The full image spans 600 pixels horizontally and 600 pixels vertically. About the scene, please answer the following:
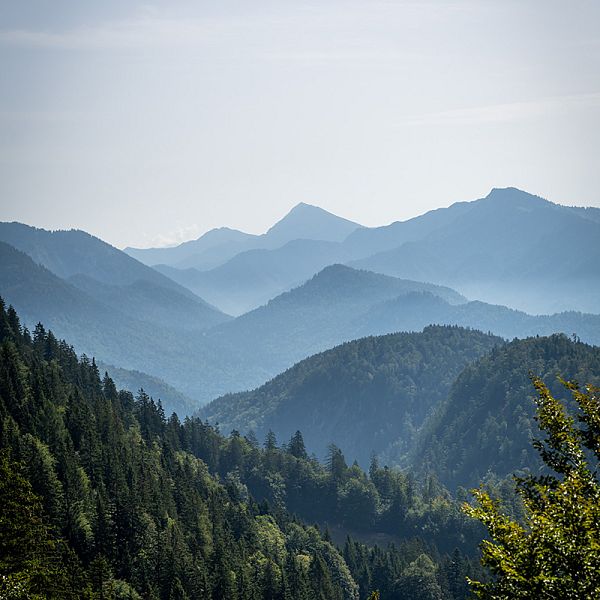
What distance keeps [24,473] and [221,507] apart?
4867 cm

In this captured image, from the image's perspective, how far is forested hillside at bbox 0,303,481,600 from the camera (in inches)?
2736

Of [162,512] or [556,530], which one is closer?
[556,530]

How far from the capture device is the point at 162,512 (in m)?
99.4

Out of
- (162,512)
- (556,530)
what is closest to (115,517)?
(162,512)

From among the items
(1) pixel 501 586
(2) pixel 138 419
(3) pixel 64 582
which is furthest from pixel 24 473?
(2) pixel 138 419

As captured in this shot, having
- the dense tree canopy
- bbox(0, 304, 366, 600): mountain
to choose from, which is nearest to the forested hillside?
bbox(0, 304, 366, 600): mountain

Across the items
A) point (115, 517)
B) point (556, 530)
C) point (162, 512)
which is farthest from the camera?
point (162, 512)

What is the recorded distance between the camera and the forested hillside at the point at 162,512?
6950 cm

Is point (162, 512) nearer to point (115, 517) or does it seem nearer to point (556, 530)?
point (115, 517)

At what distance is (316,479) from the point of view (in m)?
184

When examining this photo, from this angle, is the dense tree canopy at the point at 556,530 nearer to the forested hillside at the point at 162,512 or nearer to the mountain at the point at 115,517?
the forested hillside at the point at 162,512

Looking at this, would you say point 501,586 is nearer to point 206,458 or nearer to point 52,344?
point 52,344

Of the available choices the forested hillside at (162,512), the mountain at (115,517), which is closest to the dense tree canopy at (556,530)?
the forested hillside at (162,512)

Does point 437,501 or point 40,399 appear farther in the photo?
point 437,501
